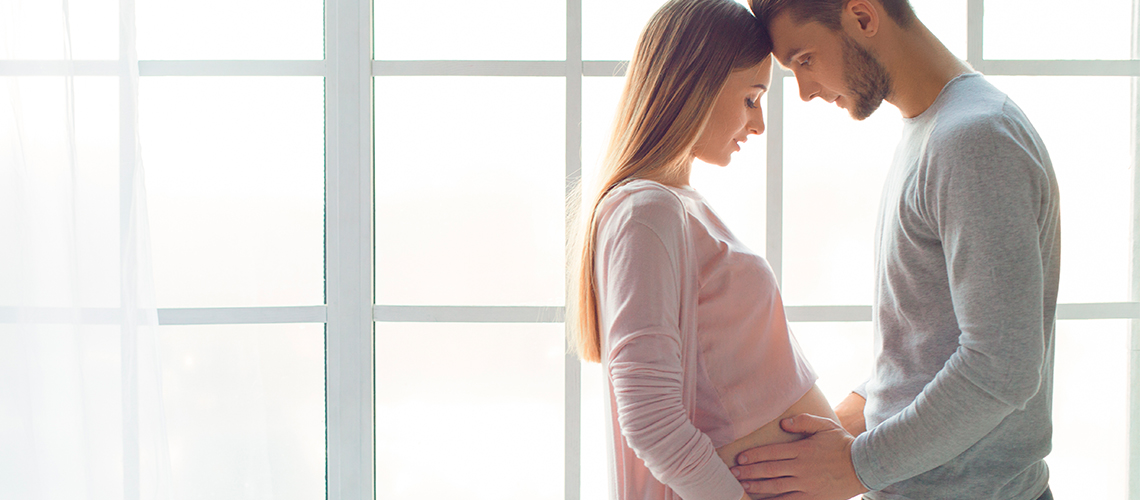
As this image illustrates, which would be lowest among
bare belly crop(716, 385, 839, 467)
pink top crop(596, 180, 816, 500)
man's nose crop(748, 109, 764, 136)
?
bare belly crop(716, 385, 839, 467)

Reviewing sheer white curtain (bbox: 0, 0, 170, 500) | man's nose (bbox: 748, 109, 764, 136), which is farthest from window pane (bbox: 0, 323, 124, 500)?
man's nose (bbox: 748, 109, 764, 136)

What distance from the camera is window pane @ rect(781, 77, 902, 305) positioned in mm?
1410

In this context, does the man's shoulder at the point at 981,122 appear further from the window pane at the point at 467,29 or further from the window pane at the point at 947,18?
the window pane at the point at 467,29

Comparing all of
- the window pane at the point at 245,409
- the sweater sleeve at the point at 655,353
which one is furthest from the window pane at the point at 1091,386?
the window pane at the point at 245,409

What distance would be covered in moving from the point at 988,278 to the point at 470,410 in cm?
101

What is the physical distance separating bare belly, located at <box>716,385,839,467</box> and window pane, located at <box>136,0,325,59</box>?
1.10 m

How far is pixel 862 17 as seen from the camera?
0.96 metres

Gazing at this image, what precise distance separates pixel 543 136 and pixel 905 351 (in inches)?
31.5

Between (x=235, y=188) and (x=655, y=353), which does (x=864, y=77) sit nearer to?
(x=655, y=353)

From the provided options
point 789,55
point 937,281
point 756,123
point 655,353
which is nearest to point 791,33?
point 789,55

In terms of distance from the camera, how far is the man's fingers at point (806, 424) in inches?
37.5

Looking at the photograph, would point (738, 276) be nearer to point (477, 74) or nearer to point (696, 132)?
point (696, 132)

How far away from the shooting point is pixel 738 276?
0.94m

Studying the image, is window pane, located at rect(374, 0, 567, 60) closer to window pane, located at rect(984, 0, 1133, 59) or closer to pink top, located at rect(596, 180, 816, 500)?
pink top, located at rect(596, 180, 816, 500)
